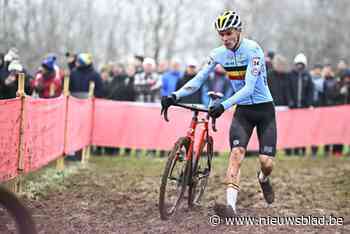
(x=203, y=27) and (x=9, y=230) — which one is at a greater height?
(x=203, y=27)

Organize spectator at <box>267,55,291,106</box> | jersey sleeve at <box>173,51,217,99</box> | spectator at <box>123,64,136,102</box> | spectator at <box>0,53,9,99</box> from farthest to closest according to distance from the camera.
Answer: spectator at <box>267,55,291,106</box>, spectator at <box>123,64,136,102</box>, spectator at <box>0,53,9,99</box>, jersey sleeve at <box>173,51,217,99</box>

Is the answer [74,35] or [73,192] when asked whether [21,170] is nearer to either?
[73,192]

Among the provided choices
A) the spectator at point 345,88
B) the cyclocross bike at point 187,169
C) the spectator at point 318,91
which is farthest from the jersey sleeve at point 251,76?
the spectator at point 345,88

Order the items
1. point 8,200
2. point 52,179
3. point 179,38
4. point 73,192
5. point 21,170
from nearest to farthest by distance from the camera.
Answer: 1. point 8,200
2. point 21,170
3. point 73,192
4. point 52,179
5. point 179,38

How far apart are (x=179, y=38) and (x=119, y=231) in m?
31.0

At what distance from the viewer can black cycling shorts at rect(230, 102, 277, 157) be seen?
7198 mm

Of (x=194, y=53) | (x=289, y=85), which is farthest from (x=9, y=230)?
(x=194, y=53)

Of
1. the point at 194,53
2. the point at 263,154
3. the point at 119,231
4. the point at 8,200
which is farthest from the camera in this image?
the point at 194,53

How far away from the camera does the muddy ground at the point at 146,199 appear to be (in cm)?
674

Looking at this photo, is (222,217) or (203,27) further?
(203,27)

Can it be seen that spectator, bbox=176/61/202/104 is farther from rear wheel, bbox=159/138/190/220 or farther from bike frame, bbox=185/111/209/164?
rear wheel, bbox=159/138/190/220

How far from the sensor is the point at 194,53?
134 feet

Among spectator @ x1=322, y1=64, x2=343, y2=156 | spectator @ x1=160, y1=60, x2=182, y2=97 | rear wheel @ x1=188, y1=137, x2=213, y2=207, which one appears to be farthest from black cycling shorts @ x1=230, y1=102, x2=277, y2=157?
spectator @ x1=322, y1=64, x2=343, y2=156

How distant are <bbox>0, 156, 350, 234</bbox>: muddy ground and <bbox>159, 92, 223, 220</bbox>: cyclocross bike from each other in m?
0.21
